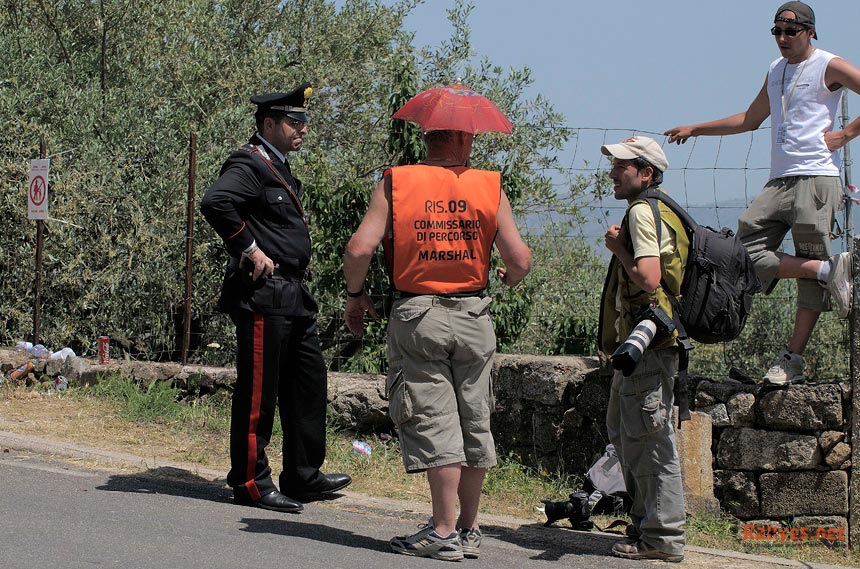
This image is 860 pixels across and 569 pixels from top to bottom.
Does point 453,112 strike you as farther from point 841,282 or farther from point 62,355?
point 62,355

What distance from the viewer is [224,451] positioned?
293 inches

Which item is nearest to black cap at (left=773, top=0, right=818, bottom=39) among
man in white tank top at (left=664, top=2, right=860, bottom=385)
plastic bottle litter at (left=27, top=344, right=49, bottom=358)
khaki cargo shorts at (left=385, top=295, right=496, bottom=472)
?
man in white tank top at (left=664, top=2, right=860, bottom=385)

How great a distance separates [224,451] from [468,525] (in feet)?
8.33

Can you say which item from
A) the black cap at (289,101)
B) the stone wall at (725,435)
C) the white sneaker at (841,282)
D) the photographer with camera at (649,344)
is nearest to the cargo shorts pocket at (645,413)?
the photographer with camera at (649,344)

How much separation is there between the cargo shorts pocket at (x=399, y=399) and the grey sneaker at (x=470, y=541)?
23.0 inches

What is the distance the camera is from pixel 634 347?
5.07 meters

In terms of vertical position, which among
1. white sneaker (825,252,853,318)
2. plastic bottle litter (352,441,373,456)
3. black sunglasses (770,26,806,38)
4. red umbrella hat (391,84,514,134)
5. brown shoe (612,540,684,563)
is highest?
black sunglasses (770,26,806,38)

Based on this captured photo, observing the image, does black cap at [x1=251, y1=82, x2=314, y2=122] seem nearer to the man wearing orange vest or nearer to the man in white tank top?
the man wearing orange vest

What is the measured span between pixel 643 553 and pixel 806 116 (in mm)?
2568

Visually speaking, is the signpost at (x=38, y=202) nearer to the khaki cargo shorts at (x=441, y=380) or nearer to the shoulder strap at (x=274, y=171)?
the shoulder strap at (x=274, y=171)

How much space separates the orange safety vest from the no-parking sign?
6.40 m

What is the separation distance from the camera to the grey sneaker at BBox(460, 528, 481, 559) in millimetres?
5270

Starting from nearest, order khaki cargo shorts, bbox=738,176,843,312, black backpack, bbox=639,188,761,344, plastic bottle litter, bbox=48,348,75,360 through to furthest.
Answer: black backpack, bbox=639,188,761,344 → khaki cargo shorts, bbox=738,176,843,312 → plastic bottle litter, bbox=48,348,75,360

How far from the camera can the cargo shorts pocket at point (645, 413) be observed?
208 inches
